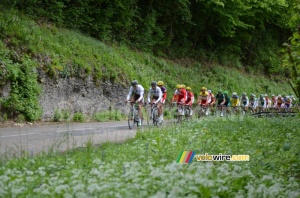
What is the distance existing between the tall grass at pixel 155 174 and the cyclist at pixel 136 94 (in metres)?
7.57

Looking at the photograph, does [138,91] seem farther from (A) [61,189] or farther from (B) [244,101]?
(B) [244,101]

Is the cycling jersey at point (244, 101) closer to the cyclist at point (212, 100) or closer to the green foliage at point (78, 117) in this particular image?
the cyclist at point (212, 100)

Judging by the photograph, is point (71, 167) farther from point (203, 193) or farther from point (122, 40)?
point (122, 40)

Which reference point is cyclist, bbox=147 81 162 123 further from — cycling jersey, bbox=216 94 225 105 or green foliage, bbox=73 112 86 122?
cycling jersey, bbox=216 94 225 105

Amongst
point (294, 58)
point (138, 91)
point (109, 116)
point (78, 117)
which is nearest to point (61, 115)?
point (78, 117)

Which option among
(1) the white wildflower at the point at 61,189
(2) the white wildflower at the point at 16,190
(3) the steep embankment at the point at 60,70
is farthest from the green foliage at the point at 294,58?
(3) the steep embankment at the point at 60,70

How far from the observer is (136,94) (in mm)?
18531

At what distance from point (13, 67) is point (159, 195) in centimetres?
1477

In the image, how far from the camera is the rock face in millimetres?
20041

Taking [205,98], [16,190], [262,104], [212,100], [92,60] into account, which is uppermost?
[92,60]

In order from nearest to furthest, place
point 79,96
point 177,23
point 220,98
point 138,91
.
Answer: point 138,91
point 79,96
point 220,98
point 177,23

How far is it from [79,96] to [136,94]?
16.7 feet

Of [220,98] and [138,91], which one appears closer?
[138,91]

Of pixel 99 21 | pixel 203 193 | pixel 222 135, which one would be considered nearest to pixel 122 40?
pixel 99 21
